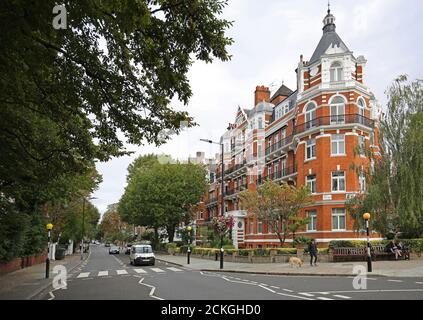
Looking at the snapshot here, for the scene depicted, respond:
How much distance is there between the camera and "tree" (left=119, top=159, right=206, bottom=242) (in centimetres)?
5694

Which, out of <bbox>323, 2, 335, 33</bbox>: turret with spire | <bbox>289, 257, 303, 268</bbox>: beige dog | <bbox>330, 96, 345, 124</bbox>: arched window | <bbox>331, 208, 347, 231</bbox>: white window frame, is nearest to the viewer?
<bbox>289, 257, 303, 268</bbox>: beige dog

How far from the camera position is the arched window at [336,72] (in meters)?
38.6

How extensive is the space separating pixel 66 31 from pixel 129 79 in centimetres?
209

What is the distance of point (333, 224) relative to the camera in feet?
121

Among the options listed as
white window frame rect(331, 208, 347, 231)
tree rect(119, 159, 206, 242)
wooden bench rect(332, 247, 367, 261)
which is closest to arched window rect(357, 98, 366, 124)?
white window frame rect(331, 208, 347, 231)

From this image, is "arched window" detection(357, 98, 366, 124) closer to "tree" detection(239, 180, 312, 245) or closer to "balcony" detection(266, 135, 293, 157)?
"balcony" detection(266, 135, 293, 157)

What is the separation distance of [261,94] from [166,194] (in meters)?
18.1

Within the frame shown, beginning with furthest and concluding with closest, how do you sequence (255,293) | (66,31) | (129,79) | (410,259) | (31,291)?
(410,259)
(31,291)
(255,293)
(129,79)
(66,31)

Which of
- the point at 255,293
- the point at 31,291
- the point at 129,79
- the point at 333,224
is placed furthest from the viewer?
the point at 333,224

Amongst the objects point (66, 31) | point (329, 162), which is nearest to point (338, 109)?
point (329, 162)

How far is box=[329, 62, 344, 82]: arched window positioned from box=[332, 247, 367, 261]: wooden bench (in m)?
16.4

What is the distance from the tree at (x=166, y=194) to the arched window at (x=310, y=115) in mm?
22893
